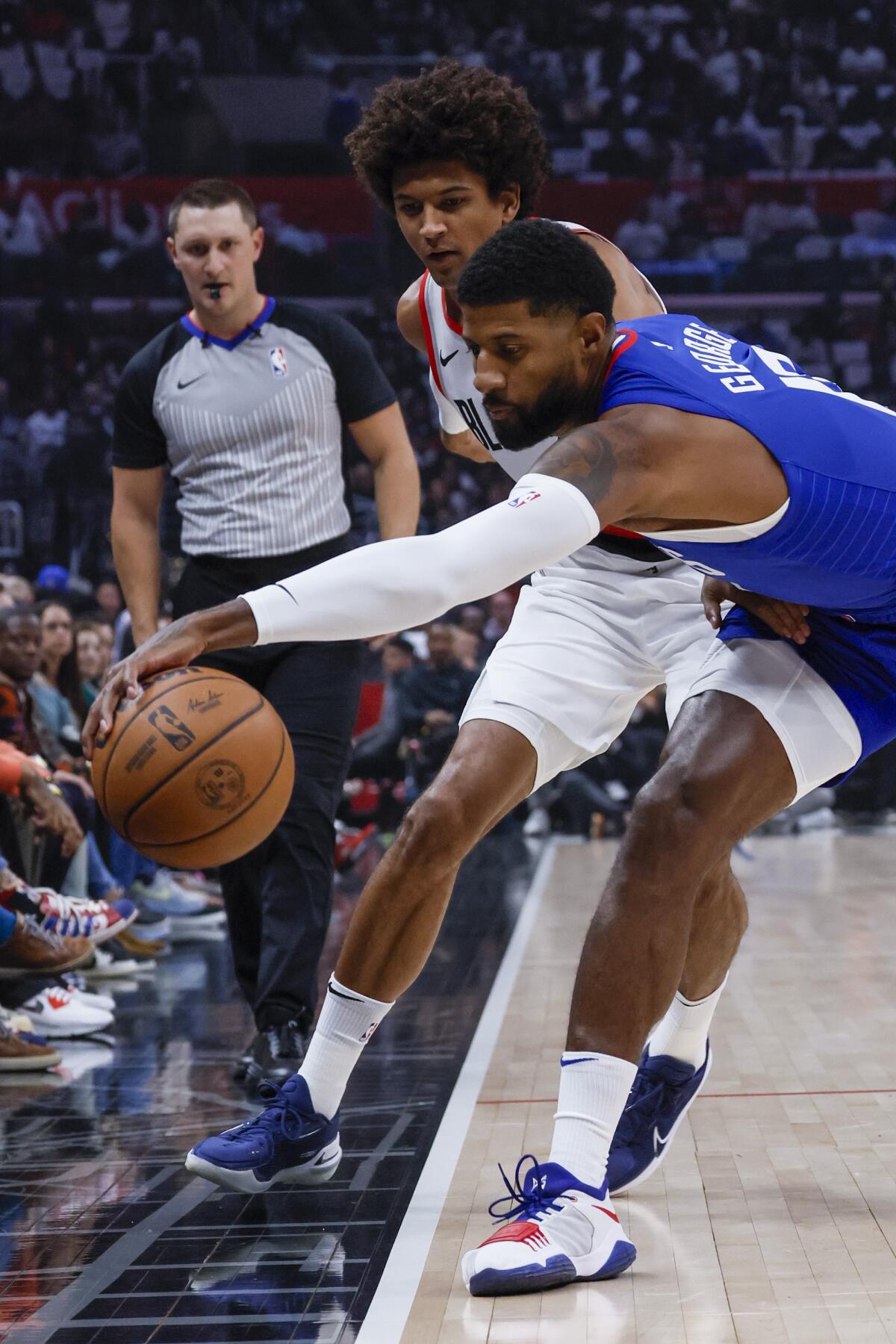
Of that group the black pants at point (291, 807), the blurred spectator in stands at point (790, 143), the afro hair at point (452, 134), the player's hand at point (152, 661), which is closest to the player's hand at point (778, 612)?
the player's hand at point (152, 661)

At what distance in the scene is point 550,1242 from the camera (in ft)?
7.34

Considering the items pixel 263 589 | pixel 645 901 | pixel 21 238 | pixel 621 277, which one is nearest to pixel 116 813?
pixel 263 589

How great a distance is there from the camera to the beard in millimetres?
2246

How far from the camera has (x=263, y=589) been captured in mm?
2188

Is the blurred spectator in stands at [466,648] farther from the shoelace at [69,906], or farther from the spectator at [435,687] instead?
the shoelace at [69,906]

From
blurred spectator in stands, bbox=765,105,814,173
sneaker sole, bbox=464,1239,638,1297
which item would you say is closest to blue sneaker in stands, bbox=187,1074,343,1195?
sneaker sole, bbox=464,1239,638,1297

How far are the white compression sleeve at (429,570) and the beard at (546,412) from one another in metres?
0.18

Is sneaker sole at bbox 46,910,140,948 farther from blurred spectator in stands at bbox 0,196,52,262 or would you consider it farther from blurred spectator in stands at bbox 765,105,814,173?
blurred spectator in stands at bbox 765,105,814,173

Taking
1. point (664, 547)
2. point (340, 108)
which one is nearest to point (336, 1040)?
point (664, 547)

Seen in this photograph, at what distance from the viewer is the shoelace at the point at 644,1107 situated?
2740 mm

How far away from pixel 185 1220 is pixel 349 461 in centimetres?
206

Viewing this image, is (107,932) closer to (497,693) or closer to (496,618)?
(497,693)

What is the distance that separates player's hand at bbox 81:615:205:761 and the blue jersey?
660 millimetres

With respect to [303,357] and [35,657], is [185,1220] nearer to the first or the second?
[303,357]
